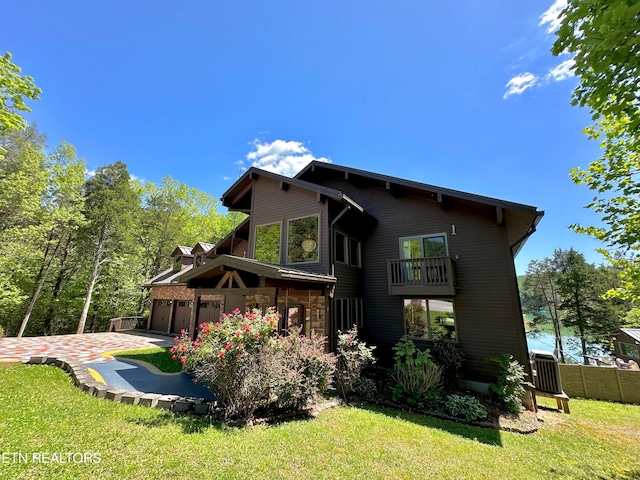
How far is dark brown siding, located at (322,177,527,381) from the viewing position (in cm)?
845

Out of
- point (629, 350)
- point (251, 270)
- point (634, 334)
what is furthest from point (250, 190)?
point (629, 350)

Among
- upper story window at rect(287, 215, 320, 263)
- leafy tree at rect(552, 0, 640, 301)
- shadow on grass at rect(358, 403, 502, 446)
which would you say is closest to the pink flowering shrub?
shadow on grass at rect(358, 403, 502, 446)

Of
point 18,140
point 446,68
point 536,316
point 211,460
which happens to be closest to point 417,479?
point 211,460

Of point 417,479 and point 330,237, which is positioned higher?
point 330,237

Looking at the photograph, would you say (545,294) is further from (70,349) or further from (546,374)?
(70,349)

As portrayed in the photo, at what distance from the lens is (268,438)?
450 cm

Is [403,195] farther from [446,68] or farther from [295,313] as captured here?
[295,313]

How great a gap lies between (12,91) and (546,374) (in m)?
17.2

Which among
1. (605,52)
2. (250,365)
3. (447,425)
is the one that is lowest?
(447,425)

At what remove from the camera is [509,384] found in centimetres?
761

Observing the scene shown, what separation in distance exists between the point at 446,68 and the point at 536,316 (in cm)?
3160

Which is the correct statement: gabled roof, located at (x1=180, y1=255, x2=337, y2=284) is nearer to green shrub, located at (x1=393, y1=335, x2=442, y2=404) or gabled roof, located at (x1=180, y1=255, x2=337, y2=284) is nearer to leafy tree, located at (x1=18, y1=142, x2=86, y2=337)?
green shrub, located at (x1=393, y1=335, x2=442, y2=404)

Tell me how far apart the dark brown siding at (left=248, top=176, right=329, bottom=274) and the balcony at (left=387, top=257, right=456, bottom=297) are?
2746 millimetres

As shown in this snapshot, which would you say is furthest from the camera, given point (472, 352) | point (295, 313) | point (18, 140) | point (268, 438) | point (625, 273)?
point (18, 140)
